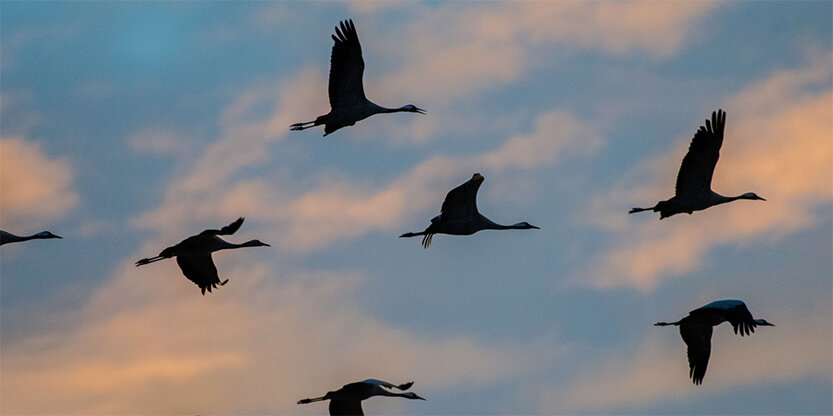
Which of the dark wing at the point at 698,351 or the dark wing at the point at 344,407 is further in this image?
the dark wing at the point at 698,351

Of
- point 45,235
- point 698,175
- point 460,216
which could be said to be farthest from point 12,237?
point 698,175

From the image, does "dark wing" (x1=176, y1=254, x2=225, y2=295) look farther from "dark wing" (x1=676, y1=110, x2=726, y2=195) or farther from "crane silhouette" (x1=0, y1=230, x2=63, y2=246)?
"dark wing" (x1=676, y1=110, x2=726, y2=195)

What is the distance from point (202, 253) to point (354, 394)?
17.1 feet

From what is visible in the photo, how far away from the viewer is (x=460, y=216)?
98.6 feet

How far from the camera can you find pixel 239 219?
26.2m

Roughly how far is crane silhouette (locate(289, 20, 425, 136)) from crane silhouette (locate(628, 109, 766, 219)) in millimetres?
6106

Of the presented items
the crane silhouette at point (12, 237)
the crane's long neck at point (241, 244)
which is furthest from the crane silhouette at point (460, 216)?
the crane silhouette at point (12, 237)

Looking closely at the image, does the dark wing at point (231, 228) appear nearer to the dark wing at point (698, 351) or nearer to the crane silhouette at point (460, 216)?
the crane silhouette at point (460, 216)

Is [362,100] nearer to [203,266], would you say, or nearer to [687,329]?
[203,266]

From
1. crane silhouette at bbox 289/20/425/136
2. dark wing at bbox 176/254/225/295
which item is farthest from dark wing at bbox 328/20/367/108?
dark wing at bbox 176/254/225/295

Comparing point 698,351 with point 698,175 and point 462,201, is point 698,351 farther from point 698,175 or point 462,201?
point 462,201

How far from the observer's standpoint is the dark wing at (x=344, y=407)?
1129 inches

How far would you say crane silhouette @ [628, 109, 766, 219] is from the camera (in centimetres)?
3106

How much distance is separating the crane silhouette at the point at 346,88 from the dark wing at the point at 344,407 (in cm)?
609
